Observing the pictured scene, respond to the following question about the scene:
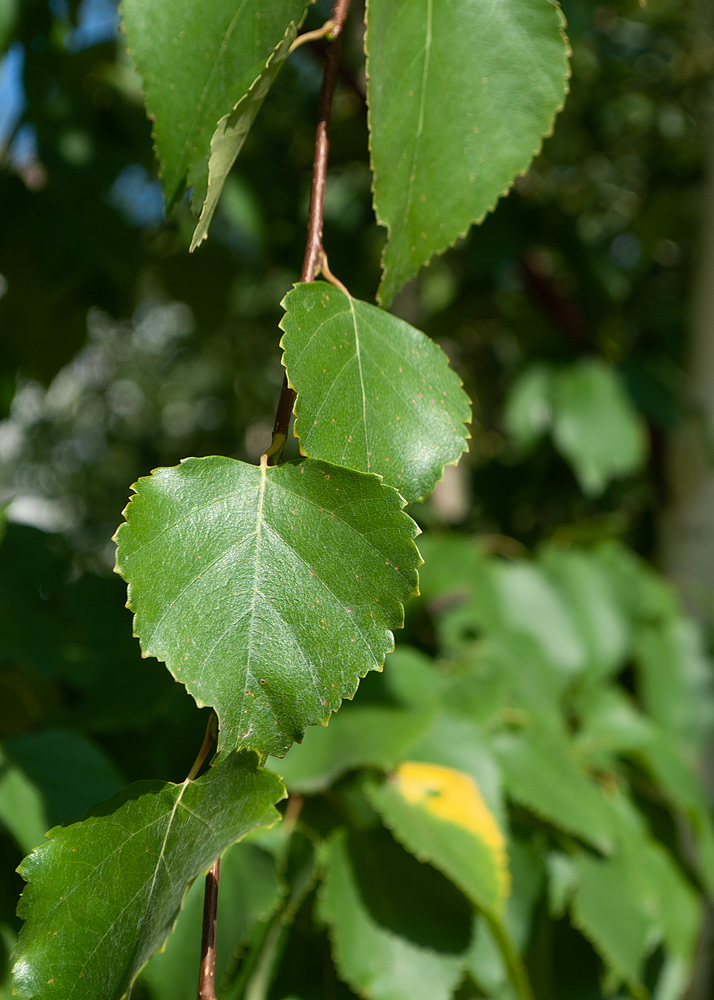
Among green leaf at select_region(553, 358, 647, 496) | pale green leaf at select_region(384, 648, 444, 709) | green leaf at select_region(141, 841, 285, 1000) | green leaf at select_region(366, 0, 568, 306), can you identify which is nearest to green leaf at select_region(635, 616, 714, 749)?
green leaf at select_region(553, 358, 647, 496)

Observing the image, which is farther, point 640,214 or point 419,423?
point 640,214

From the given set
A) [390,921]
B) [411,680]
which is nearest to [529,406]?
[411,680]

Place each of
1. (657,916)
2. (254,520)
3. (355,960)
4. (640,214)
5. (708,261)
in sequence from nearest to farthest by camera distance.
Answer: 1. (254,520)
2. (355,960)
3. (657,916)
4. (708,261)
5. (640,214)

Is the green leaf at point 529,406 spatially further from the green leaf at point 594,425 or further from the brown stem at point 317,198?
the brown stem at point 317,198

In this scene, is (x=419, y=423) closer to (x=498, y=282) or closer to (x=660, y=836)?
(x=660, y=836)

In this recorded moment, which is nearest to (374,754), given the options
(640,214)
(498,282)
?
(498,282)

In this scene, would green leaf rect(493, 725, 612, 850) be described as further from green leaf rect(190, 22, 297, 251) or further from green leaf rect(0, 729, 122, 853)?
green leaf rect(190, 22, 297, 251)
